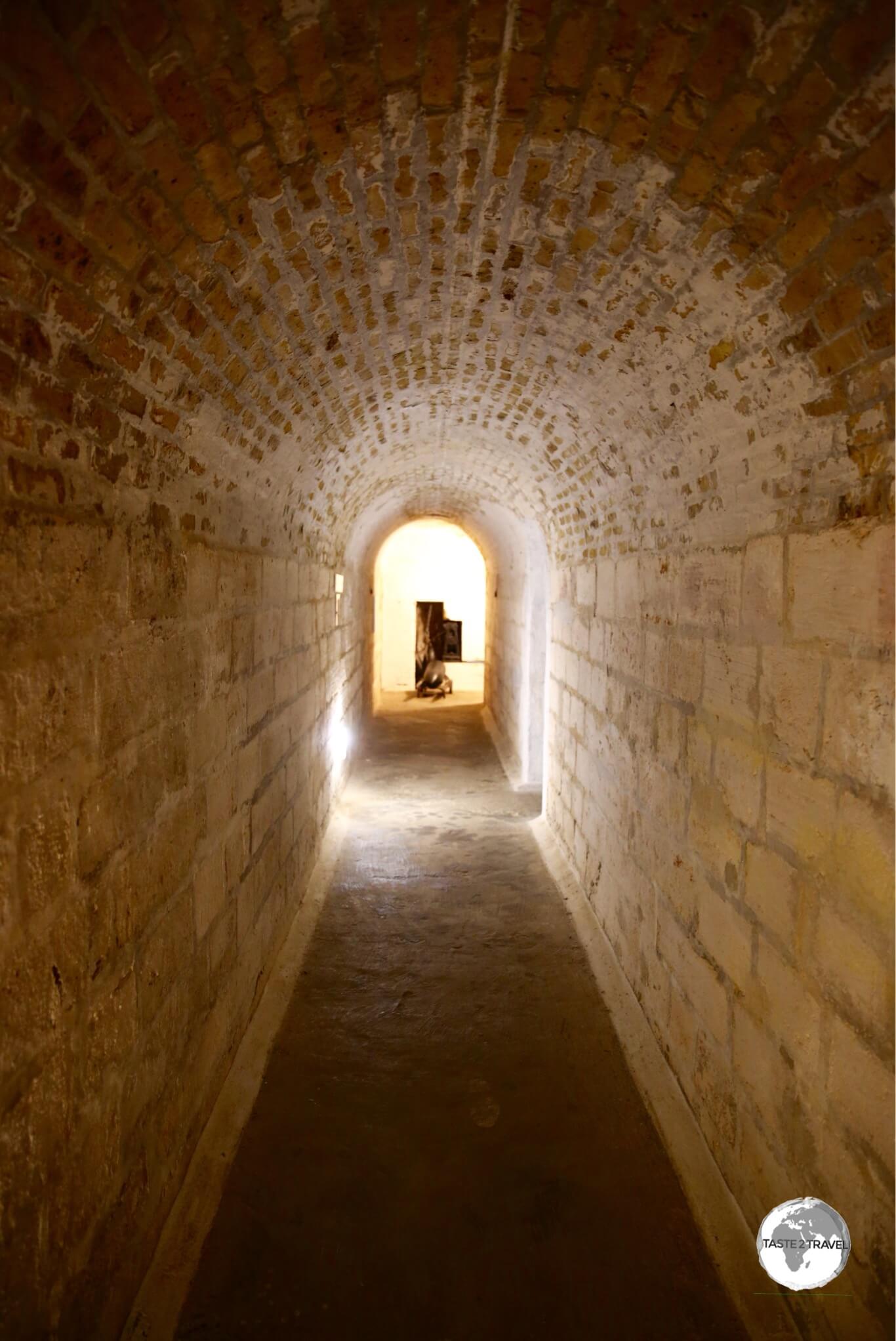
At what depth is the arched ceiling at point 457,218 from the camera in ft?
5.56

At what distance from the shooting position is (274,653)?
4895 mm

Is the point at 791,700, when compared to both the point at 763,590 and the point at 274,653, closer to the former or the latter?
the point at 763,590

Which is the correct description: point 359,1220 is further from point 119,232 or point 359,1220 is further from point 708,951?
point 119,232

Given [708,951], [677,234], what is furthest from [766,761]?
[677,234]

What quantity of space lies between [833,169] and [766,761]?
1818mm

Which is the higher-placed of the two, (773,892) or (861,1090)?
(773,892)

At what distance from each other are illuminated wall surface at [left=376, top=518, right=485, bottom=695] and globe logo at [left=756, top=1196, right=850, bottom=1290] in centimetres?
1612

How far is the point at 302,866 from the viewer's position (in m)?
5.72

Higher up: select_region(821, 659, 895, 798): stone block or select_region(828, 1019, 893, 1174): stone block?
select_region(821, 659, 895, 798): stone block

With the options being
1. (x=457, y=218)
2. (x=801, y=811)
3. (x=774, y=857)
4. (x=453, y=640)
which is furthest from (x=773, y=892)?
(x=453, y=640)

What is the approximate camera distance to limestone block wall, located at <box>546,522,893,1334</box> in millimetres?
2137

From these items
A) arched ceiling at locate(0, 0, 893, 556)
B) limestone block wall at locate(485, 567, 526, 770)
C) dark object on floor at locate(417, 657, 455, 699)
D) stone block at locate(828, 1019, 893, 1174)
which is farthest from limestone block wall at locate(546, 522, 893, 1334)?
dark object on floor at locate(417, 657, 455, 699)

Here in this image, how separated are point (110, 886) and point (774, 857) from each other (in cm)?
222

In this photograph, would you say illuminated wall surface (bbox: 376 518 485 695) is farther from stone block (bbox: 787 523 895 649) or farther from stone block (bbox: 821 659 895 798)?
stone block (bbox: 821 659 895 798)
